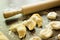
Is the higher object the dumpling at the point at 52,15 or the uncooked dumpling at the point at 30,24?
the dumpling at the point at 52,15

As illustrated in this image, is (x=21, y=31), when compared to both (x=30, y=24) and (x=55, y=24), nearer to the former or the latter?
(x=30, y=24)

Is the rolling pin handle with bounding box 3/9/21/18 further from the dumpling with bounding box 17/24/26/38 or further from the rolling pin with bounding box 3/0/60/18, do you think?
the dumpling with bounding box 17/24/26/38

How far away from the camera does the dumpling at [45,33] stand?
71 cm

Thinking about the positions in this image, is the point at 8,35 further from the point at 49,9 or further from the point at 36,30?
the point at 49,9

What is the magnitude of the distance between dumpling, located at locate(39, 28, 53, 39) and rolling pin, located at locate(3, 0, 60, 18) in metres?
0.19

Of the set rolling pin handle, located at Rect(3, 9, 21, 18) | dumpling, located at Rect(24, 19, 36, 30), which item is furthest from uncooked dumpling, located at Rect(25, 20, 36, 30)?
rolling pin handle, located at Rect(3, 9, 21, 18)

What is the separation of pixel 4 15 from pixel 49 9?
0.27 meters

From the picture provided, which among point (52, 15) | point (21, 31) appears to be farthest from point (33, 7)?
point (21, 31)

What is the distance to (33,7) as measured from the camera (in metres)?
0.89

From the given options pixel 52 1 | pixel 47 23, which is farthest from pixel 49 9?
pixel 47 23

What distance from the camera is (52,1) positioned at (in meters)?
0.94

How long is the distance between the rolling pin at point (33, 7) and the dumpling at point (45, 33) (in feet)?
0.61

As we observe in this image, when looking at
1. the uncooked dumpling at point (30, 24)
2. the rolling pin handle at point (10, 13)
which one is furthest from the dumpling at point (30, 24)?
the rolling pin handle at point (10, 13)

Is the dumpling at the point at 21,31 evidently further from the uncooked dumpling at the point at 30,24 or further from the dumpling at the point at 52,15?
the dumpling at the point at 52,15
